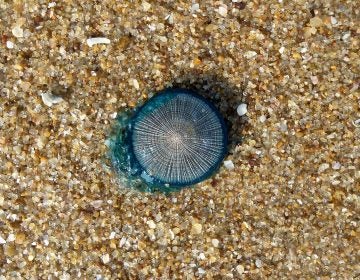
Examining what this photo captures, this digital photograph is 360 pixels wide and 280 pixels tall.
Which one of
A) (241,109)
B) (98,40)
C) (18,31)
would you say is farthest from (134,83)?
(18,31)

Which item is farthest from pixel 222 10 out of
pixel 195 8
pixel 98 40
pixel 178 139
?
pixel 178 139

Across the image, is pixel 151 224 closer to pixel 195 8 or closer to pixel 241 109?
pixel 241 109

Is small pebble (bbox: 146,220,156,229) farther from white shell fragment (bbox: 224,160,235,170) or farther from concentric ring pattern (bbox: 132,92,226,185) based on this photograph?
white shell fragment (bbox: 224,160,235,170)

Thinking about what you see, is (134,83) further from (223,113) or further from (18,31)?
(18,31)

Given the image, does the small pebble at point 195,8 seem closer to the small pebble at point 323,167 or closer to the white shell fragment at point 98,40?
the white shell fragment at point 98,40

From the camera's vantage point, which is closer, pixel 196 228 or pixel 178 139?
pixel 178 139

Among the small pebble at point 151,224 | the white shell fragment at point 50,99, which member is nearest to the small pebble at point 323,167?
the small pebble at point 151,224

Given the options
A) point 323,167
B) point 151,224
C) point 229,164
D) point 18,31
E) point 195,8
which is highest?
point 195,8

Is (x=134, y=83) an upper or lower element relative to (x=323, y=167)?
upper
